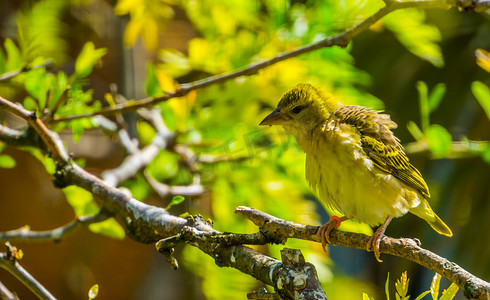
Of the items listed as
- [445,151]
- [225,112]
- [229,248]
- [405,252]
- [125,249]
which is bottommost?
[125,249]

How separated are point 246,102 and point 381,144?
71 cm

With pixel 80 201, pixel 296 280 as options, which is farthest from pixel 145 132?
pixel 296 280

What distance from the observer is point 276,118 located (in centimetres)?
211

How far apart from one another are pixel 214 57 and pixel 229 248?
1.18 m

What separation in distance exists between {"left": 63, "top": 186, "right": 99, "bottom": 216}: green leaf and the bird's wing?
0.88 meters

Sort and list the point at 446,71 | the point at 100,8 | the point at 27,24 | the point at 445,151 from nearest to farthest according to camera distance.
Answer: the point at 445,151 < the point at 27,24 < the point at 446,71 < the point at 100,8

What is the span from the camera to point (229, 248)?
4.59ft

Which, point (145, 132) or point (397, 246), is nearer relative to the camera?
point (397, 246)

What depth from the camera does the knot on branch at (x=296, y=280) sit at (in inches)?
47.6

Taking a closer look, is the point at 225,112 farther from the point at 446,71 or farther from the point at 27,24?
the point at 446,71

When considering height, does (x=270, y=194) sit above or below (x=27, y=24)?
below

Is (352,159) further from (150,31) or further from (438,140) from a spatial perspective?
(150,31)

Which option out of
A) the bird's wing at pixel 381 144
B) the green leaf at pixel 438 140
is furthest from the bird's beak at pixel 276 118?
the green leaf at pixel 438 140

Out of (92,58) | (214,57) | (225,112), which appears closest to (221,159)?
(225,112)
